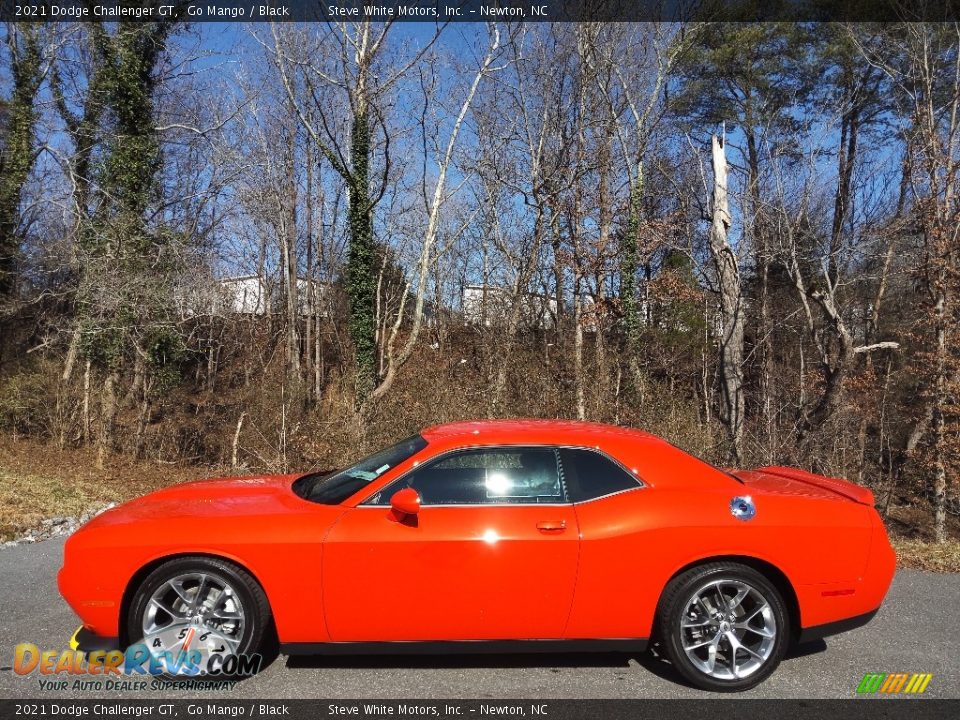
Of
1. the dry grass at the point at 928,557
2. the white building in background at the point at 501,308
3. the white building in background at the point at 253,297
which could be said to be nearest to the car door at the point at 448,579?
the dry grass at the point at 928,557

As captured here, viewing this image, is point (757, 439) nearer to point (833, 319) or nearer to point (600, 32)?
point (833, 319)

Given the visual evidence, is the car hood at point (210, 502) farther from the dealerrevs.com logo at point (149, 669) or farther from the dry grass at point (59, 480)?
the dry grass at point (59, 480)

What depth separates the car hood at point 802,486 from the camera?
13.0 ft

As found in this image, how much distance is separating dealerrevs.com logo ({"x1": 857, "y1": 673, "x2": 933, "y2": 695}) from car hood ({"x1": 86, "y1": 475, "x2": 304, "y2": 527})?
3.29 m

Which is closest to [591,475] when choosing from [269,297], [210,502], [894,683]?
[894,683]

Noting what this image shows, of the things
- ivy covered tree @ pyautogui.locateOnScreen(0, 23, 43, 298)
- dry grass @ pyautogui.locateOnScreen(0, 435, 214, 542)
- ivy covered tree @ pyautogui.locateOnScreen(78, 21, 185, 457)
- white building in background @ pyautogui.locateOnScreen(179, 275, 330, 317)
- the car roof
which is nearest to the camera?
the car roof

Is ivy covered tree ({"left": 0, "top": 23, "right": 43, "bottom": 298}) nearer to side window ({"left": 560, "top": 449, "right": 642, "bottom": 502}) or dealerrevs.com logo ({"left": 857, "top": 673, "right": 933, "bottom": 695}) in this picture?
side window ({"left": 560, "top": 449, "right": 642, "bottom": 502})

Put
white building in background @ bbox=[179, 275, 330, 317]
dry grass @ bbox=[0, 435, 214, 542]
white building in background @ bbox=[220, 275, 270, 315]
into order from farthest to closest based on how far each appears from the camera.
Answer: white building in background @ bbox=[220, 275, 270, 315], white building in background @ bbox=[179, 275, 330, 317], dry grass @ bbox=[0, 435, 214, 542]

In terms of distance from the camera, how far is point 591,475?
384 cm

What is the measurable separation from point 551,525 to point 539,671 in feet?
2.79

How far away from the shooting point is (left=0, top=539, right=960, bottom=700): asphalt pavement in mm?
3424

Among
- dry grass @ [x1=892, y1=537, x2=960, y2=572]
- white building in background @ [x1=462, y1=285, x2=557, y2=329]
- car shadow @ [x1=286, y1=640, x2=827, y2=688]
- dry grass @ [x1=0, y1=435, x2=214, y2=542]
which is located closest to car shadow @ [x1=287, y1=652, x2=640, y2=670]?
car shadow @ [x1=286, y1=640, x2=827, y2=688]

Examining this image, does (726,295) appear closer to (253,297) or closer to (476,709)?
(476,709)

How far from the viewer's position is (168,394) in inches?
581
